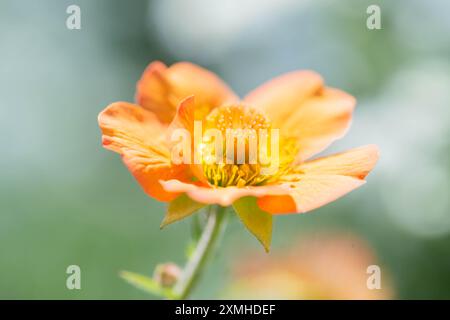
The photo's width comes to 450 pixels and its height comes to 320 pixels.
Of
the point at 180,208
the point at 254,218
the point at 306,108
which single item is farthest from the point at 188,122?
the point at 306,108

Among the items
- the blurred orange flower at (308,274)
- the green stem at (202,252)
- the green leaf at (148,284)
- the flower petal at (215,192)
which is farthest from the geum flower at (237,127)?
the blurred orange flower at (308,274)

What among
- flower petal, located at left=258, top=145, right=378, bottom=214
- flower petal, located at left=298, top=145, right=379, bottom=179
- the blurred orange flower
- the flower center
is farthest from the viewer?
the blurred orange flower

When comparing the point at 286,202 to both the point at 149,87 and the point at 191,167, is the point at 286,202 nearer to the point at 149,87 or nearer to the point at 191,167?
the point at 191,167

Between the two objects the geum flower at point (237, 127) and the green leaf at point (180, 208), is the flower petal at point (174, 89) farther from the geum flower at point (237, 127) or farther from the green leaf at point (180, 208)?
the green leaf at point (180, 208)

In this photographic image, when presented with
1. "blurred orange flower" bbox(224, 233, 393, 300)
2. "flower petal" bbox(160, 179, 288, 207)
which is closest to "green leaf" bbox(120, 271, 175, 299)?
"flower petal" bbox(160, 179, 288, 207)

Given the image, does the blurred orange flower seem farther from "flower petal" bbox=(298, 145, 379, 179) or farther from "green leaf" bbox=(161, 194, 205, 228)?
"green leaf" bbox=(161, 194, 205, 228)
